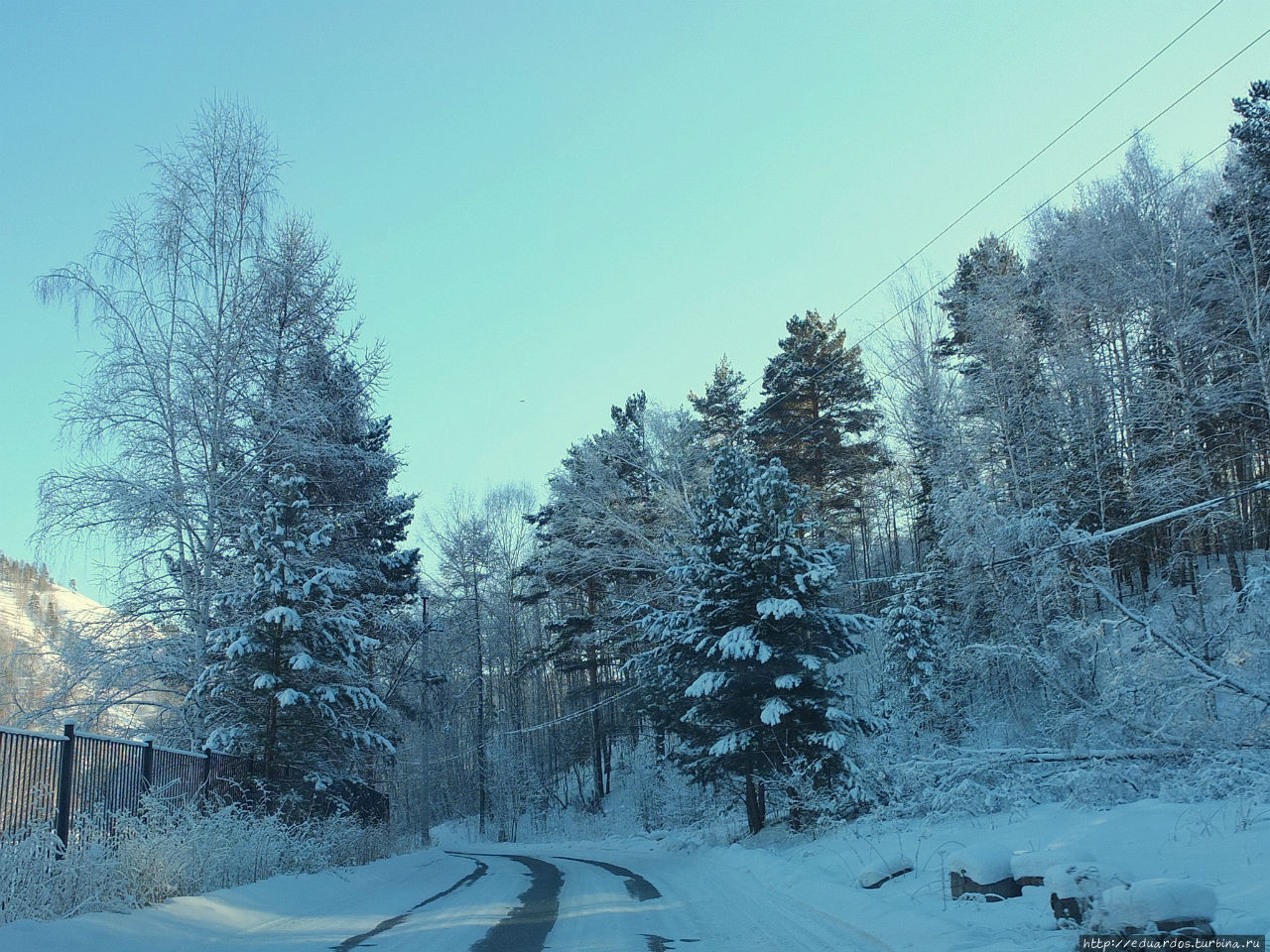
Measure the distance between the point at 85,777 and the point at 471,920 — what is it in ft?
14.3

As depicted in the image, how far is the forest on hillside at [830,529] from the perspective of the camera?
46.2 ft

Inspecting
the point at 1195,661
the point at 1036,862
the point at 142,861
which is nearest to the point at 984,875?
the point at 1036,862

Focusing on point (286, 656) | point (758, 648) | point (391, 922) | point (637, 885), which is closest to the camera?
point (391, 922)

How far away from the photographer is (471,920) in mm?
8852

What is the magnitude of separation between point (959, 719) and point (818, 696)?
5.72 meters

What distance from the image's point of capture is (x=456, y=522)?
42.7m

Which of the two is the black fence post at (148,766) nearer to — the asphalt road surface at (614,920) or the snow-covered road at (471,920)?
the snow-covered road at (471,920)

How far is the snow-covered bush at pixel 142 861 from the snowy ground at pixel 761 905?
302 mm

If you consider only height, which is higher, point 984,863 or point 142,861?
point 142,861

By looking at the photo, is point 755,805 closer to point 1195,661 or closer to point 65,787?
point 1195,661

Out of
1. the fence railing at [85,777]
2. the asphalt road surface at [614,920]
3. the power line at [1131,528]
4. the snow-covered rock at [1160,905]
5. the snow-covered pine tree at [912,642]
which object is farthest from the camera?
the snow-covered pine tree at [912,642]

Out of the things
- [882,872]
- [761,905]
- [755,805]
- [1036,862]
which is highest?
[1036,862]

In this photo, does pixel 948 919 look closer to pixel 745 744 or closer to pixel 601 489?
pixel 745 744

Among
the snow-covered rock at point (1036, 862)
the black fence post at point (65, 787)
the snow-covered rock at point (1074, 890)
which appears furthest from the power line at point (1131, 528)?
the black fence post at point (65, 787)
